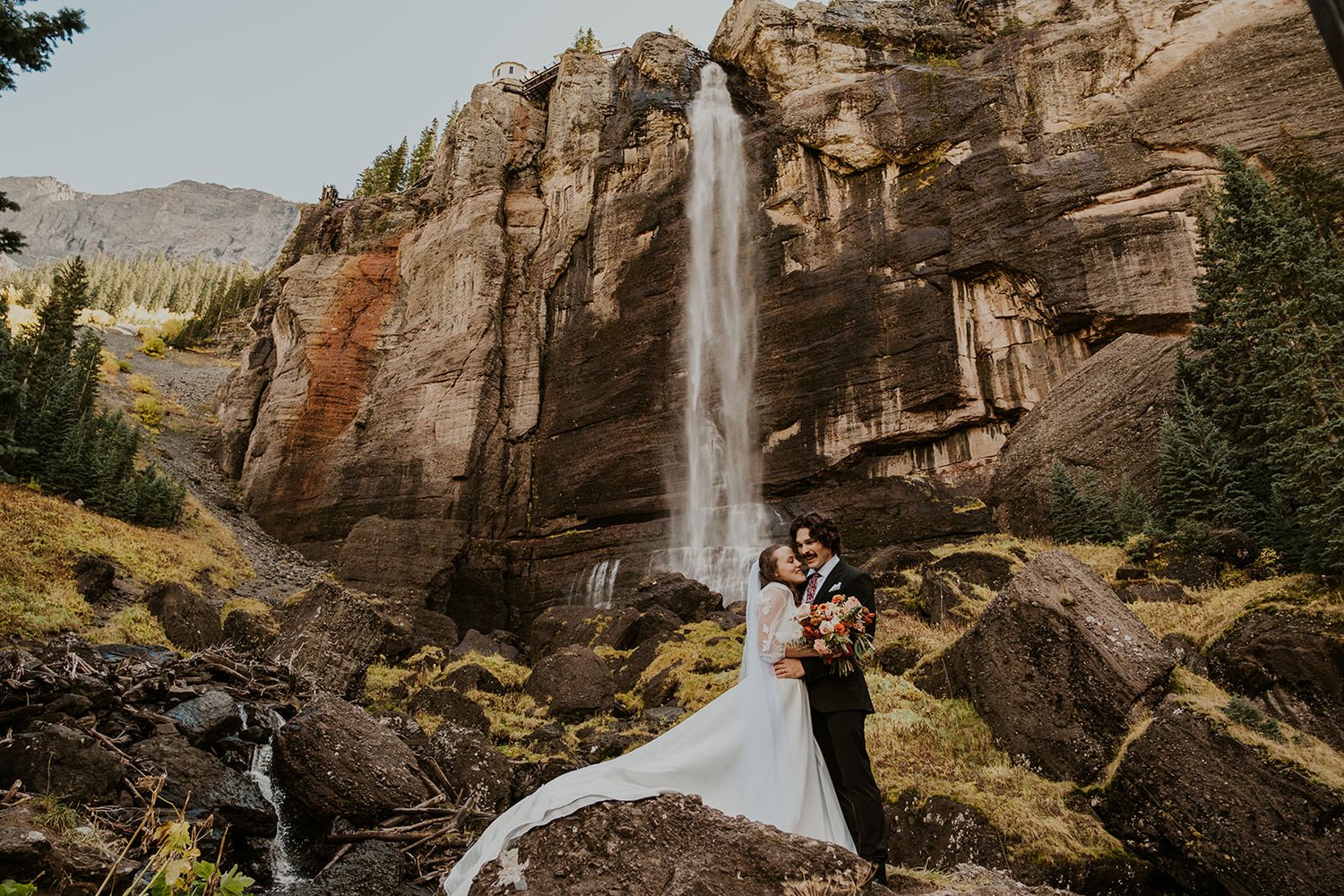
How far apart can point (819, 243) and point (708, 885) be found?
29.7 metres

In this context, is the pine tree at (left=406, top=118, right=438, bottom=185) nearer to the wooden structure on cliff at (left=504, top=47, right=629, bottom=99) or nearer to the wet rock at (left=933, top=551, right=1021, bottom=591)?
the wooden structure on cliff at (left=504, top=47, right=629, bottom=99)

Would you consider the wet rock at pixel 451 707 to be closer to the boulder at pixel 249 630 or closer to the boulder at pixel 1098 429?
the boulder at pixel 249 630

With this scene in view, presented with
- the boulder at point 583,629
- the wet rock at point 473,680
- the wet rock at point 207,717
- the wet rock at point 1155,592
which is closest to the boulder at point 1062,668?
the wet rock at point 1155,592

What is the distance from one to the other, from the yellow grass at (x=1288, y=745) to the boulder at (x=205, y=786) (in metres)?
9.53

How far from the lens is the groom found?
5.07 metres

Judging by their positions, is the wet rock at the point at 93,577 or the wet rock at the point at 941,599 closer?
the wet rock at the point at 941,599

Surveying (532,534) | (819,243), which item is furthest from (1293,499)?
(532,534)

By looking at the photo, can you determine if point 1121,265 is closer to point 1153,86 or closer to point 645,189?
point 1153,86

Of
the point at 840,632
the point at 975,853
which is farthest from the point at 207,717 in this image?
the point at 975,853

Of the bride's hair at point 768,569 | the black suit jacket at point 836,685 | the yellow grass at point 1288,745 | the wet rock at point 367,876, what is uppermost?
the bride's hair at point 768,569

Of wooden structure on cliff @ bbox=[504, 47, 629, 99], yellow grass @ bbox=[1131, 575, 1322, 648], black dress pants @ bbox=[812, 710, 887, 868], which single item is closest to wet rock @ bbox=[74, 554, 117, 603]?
black dress pants @ bbox=[812, 710, 887, 868]

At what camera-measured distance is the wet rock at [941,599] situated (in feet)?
49.0

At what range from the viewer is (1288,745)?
21.5ft

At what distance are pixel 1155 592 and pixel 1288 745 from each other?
809 cm
